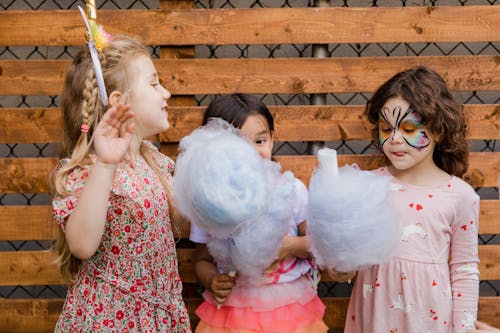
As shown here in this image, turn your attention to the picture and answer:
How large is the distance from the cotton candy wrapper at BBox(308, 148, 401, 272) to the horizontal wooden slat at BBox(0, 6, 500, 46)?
3.30 ft

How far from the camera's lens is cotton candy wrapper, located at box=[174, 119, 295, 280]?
1605 mm

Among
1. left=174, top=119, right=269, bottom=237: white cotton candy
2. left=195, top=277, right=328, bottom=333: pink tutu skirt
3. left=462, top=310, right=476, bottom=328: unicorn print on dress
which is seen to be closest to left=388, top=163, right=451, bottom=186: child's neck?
left=462, top=310, right=476, bottom=328: unicorn print on dress

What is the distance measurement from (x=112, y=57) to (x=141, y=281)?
0.84 metres

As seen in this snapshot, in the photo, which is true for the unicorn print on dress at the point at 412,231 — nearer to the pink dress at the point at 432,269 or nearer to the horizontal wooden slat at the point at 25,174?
the pink dress at the point at 432,269

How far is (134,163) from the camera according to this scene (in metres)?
1.98

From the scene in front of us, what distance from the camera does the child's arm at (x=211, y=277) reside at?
198 centimetres

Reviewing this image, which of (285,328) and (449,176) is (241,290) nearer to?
(285,328)

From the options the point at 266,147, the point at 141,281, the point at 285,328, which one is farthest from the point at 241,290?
the point at 266,147

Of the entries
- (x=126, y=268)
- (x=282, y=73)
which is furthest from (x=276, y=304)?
(x=282, y=73)

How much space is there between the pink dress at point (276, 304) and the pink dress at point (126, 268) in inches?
8.6

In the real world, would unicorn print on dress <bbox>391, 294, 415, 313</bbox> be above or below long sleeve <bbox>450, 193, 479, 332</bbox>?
below

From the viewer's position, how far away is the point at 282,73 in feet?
8.32

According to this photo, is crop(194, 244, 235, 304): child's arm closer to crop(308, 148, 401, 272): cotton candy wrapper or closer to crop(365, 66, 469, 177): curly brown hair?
crop(308, 148, 401, 272): cotton candy wrapper

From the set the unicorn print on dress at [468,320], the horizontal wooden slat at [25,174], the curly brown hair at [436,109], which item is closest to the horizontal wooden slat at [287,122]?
the horizontal wooden slat at [25,174]
